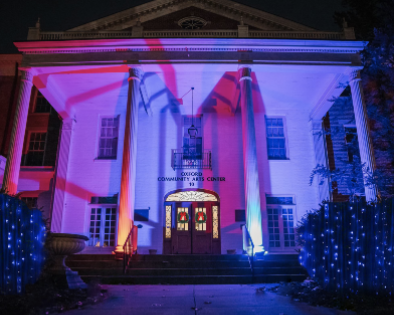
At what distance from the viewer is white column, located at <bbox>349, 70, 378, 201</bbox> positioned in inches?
484

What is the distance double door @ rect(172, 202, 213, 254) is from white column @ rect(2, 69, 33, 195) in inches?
258

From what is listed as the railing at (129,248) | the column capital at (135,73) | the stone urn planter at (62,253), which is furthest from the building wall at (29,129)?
the stone urn planter at (62,253)

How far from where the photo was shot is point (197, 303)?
20.2 ft

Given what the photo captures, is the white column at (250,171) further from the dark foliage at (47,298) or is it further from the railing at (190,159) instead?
the dark foliage at (47,298)

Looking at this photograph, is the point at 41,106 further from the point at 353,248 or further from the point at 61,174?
the point at 353,248

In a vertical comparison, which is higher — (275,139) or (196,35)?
(196,35)

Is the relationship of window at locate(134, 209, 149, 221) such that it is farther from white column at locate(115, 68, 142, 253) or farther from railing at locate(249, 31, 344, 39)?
railing at locate(249, 31, 344, 39)

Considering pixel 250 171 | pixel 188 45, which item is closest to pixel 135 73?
pixel 188 45

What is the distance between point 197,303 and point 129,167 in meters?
6.72

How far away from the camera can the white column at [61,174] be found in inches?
597

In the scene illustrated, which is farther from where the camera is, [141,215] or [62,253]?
[141,215]

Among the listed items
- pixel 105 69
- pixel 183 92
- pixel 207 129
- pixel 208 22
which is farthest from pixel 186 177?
pixel 208 22

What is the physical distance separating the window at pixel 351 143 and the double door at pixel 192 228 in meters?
7.04

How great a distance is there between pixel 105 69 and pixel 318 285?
10824 millimetres
